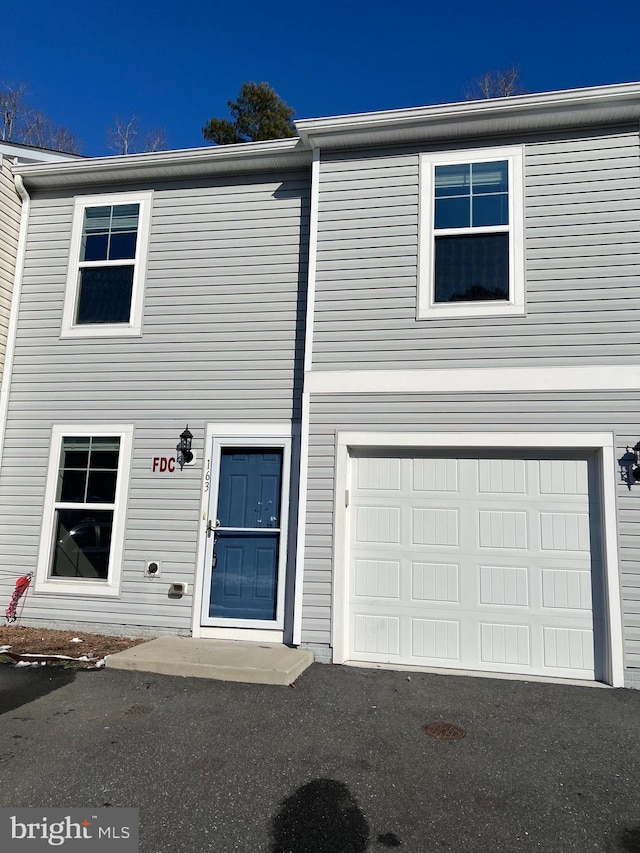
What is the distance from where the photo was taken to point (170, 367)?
7117 millimetres

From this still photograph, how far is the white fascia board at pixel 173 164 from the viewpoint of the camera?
7078 millimetres

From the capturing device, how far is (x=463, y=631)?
578 cm

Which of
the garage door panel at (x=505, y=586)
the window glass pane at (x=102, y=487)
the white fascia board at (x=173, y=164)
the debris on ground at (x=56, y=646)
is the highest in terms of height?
the white fascia board at (x=173, y=164)

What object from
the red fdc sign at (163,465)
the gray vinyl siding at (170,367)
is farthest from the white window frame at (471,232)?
the red fdc sign at (163,465)

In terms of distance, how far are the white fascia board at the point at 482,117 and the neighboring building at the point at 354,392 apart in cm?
3

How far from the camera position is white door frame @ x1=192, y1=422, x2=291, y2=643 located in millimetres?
6328

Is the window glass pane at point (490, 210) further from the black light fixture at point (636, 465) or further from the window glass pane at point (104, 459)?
the window glass pane at point (104, 459)

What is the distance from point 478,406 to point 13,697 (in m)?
4.70

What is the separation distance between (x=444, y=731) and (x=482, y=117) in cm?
571

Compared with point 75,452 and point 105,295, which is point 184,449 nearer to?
point 75,452

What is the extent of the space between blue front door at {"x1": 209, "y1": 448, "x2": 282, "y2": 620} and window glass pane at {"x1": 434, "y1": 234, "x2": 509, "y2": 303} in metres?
2.51

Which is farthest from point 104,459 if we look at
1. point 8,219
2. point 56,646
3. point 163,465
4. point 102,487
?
point 8,219

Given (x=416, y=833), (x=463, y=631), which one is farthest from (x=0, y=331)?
(x=416, y=833)

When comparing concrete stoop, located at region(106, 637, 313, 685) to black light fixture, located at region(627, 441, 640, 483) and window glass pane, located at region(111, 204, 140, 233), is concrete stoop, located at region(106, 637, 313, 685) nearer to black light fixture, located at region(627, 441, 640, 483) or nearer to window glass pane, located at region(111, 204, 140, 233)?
black light fixture, located at region(627, 441, 640, 483)
